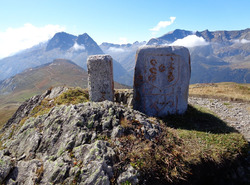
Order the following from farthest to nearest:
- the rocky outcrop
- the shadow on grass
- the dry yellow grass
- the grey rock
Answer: the dry yellow grass < the shadow on grass < the rocky outcrop < the grey rock

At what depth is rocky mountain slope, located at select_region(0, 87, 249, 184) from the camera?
264 inches

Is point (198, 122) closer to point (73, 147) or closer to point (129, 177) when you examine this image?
point (129, 177)

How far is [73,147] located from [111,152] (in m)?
1.91

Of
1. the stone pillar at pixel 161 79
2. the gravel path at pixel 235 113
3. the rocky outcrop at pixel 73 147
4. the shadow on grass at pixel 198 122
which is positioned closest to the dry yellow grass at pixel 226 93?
the gravel path at pixel 235 113

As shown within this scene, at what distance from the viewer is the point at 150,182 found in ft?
22.3

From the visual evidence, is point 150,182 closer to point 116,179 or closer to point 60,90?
point 116,179

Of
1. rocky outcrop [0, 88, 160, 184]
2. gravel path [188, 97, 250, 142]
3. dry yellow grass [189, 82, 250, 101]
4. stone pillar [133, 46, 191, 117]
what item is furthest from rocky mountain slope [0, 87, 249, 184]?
dry yellow grass [189, 82, 250, 101]

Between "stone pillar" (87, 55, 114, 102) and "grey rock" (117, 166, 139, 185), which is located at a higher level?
"stone pillar" (87, 55, 114, 102)

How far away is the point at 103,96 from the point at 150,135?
8.72 metres

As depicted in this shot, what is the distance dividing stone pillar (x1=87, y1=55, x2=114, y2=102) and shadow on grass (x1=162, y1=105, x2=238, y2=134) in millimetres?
6160

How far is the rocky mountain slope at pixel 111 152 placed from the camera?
671 centimetres

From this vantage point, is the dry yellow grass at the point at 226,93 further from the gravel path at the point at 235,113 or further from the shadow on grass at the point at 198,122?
the shadow on grass at the point at 198,122

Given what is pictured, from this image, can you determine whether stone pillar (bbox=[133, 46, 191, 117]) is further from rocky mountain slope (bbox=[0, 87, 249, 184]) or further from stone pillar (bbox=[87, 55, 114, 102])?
rocky mountain slope (bbox=[0, 87, 249, 184])

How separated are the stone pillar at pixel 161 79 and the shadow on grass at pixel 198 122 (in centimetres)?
108
